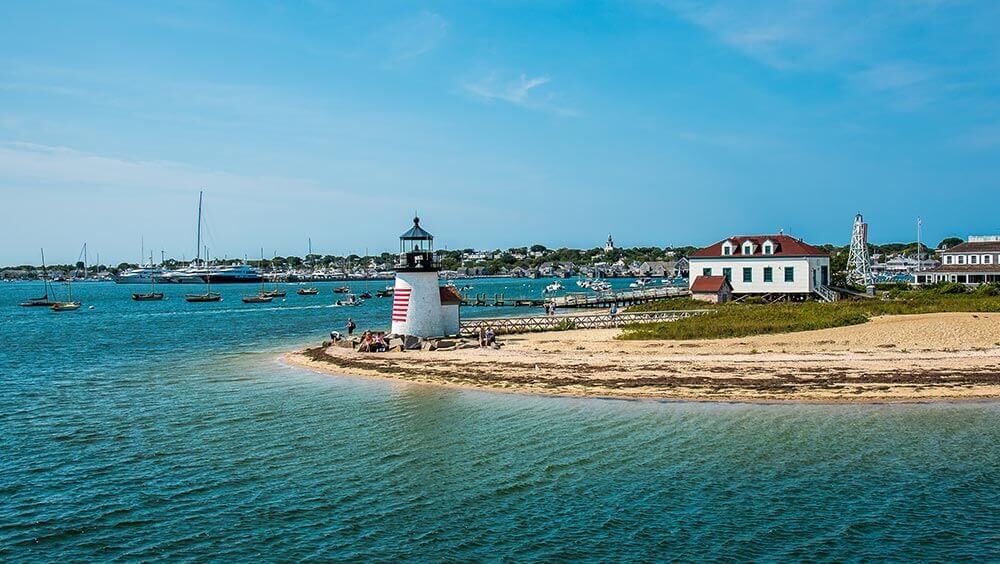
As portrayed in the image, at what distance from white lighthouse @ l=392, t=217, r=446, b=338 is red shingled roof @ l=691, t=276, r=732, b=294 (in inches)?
1040

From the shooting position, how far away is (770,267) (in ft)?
192

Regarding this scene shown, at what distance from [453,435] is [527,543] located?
8.16 meters

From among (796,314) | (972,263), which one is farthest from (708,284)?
(972,263)

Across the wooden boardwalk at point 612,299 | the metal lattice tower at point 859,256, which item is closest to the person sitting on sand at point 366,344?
the wooden boardwalk at point 612,299

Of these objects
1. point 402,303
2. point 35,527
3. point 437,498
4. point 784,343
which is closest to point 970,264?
point 784,343

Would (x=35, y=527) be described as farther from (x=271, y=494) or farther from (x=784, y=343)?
(x=784, y=343)

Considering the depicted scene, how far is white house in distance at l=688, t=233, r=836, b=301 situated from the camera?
57.9 m

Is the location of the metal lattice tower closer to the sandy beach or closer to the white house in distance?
the white house in distance

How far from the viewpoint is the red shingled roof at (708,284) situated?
192 ft

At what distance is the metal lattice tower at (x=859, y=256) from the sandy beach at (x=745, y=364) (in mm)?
31894

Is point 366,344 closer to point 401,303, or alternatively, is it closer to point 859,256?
point 401,303

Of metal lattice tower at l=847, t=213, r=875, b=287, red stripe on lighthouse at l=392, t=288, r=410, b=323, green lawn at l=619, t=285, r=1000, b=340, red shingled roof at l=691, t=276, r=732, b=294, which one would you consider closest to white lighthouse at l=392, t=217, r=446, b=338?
red stripe on lighthouse at l=392, t=288, r=410, b=323

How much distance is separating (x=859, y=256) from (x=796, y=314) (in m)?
32.9

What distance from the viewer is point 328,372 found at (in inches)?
1328
